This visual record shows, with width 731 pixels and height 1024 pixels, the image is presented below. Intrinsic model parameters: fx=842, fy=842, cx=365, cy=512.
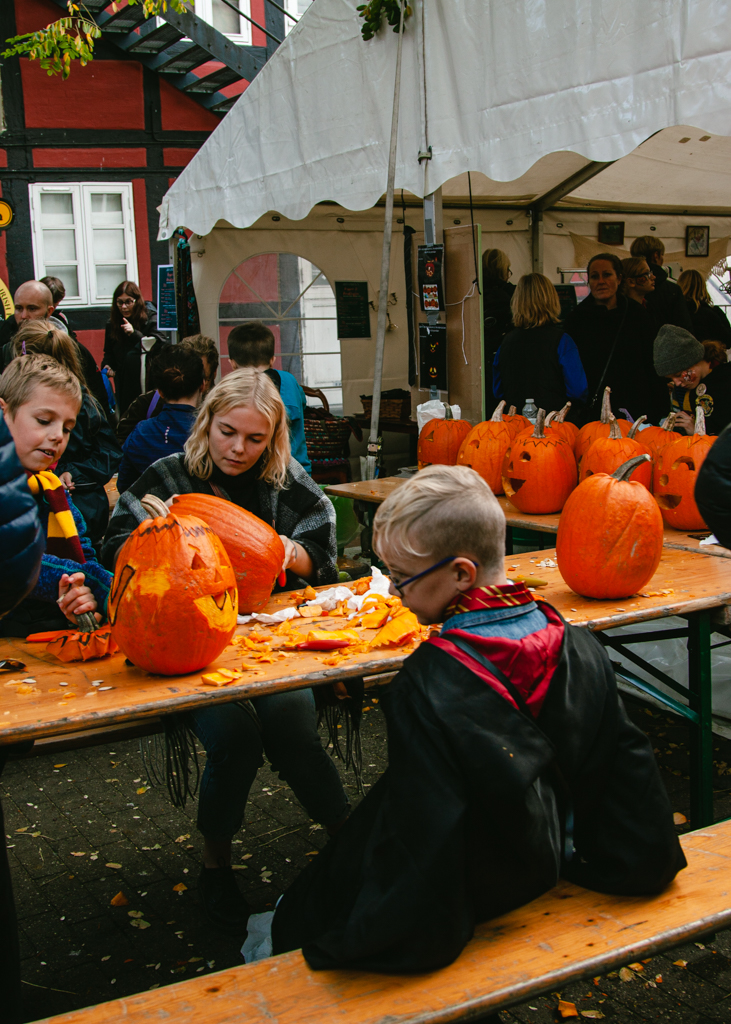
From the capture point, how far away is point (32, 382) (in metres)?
2.50

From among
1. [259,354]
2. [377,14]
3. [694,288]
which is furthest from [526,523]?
[694,288]

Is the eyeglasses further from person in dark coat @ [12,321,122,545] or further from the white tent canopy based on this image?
the white tent canopy

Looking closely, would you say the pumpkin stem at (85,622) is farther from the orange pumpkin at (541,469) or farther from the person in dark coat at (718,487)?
the orange pumpkin at (541,469)

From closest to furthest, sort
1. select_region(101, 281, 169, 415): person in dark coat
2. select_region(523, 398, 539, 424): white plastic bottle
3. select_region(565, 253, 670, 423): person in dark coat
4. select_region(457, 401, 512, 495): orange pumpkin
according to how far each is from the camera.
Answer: select_region(457, 401, 512, 495): orange pumpkin, select_region(523, 398, 539, 424): white plastic bottle, select_region(565, 253, 670, 423): person in dark coat, select_region(101, 281, 169, 415): person in dark coat

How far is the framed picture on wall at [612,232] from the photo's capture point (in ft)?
29.9

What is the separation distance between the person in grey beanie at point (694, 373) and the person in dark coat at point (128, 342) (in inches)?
183

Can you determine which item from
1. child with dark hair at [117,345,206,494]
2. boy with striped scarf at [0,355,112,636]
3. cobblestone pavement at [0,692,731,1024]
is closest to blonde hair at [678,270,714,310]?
cobblestone pavement at [0,692,731,1024]

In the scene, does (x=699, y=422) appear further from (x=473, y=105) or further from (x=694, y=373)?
(x=473, y=105)

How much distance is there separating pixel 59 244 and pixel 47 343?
1036cm

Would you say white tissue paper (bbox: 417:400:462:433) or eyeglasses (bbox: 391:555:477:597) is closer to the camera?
eyeglasses (bbox: 391:555:477:597)

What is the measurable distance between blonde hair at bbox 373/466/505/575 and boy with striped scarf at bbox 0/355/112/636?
1.22 meters

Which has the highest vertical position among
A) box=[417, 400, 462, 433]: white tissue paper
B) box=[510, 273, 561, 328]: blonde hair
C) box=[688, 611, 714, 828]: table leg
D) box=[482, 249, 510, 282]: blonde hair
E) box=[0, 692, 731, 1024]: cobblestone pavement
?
box=[482, 249, 510, 282]: blonde hair

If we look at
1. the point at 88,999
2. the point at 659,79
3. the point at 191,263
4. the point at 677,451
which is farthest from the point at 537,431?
the point at 191,263

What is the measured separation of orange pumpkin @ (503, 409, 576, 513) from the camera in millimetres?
3795
